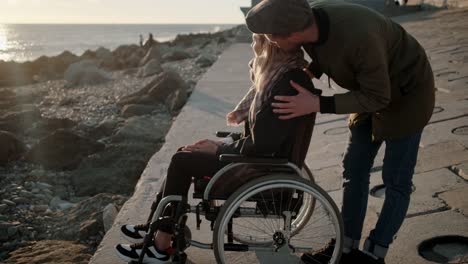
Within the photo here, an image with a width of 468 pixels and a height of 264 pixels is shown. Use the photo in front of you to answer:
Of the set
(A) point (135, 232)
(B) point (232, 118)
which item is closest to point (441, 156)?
(B) point (232, 118)

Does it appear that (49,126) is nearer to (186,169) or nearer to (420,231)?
(186,169)

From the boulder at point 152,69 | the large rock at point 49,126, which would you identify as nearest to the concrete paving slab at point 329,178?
the large rock at point 49,126

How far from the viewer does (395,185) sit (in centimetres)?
249

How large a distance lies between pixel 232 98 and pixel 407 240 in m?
4.71

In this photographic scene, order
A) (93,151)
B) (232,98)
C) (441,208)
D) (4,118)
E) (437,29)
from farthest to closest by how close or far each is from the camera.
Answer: (437,29), (4,118), (232,98), (93,151), (441,208)

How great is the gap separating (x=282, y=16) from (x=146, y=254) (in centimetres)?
131

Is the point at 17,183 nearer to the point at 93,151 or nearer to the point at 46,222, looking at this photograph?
the point at 93,151

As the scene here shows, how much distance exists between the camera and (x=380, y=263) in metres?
2.54

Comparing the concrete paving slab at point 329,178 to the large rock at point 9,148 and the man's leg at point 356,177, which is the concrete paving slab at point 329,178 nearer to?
the man's leg at point 356,177

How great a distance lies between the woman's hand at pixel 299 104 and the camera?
230cm

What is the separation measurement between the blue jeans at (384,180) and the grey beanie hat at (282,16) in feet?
2.25

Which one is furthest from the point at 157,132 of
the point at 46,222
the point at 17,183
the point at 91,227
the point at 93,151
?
the point at 91,227

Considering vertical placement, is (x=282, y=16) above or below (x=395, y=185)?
above

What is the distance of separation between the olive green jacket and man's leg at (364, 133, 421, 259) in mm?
69
